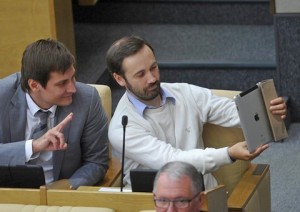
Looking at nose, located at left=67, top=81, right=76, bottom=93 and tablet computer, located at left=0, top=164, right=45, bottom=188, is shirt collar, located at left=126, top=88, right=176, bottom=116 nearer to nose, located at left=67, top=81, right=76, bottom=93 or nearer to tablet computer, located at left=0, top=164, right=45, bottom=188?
nose, located at left=67, top=81, right=76, bottom=93

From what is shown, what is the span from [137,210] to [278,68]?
8.53 feet

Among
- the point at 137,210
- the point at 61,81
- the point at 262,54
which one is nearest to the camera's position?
the point at 137,210

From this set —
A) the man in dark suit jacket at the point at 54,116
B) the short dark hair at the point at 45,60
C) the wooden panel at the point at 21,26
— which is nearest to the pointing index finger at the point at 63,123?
the man in dark suit jacket at the point at 54,116

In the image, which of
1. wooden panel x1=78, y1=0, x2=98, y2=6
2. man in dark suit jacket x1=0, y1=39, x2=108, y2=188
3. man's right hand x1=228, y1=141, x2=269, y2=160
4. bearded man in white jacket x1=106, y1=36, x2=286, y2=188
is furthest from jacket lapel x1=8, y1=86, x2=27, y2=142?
wooden panel x1=78, y1=0, x2=98, y2=6

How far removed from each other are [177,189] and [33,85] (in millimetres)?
1085

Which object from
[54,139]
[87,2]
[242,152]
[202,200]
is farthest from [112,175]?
[87,2]

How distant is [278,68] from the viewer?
19.1 feet

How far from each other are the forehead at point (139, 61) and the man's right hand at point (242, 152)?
17.6 inches

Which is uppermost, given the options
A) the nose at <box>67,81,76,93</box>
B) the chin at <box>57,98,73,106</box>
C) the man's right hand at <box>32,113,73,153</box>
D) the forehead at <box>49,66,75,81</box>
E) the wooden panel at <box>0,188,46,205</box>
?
the forehead at <box>49,66,75,81</box>

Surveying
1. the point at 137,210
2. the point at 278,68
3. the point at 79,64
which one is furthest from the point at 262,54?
the point at 137,210

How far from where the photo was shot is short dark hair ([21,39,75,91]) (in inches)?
151

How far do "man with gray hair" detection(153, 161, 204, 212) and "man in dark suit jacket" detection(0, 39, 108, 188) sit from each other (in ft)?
2.86

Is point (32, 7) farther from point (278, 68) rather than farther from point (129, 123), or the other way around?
point (129, 123)

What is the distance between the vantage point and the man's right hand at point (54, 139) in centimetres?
365
